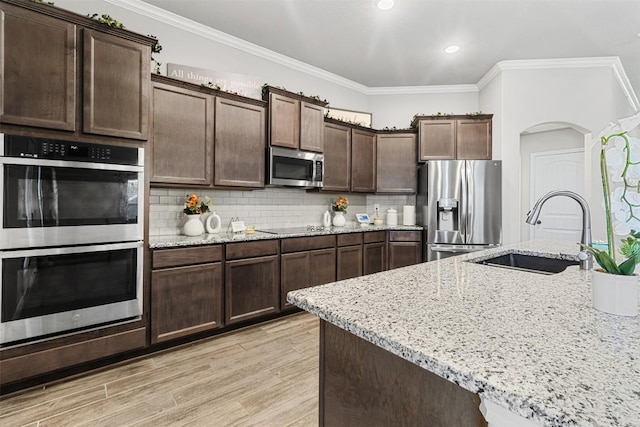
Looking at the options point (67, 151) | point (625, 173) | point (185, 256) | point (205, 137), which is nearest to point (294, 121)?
point (205, 137)

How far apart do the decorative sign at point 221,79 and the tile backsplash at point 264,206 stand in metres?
1.13

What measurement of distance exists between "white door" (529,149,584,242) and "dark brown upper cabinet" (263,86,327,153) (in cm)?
419

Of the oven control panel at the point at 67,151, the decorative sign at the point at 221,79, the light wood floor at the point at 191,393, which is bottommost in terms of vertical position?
the light wood floor at the point at 191,393

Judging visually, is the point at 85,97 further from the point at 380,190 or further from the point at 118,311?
the point at 380,190

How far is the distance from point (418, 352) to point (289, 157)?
3.05 metres

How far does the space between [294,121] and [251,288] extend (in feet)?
6.16

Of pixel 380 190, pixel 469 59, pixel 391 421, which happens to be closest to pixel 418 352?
pixel 391 421

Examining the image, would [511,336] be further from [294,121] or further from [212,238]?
[294,121]

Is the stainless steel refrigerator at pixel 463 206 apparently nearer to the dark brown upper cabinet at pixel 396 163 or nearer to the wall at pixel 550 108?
the wall at pixel 550 108

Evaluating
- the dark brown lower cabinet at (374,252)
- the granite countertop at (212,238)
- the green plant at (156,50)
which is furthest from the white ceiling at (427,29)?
the dark brown lower cabinet at (374,252)

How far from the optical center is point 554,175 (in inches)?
223

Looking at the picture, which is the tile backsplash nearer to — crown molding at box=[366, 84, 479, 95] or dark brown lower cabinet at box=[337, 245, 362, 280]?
dark brown lower cabinet at box=[337, 245, 362, 280]

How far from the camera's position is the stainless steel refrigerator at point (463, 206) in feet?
12.9

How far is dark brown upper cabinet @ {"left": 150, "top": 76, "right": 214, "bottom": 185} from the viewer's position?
106 inches
